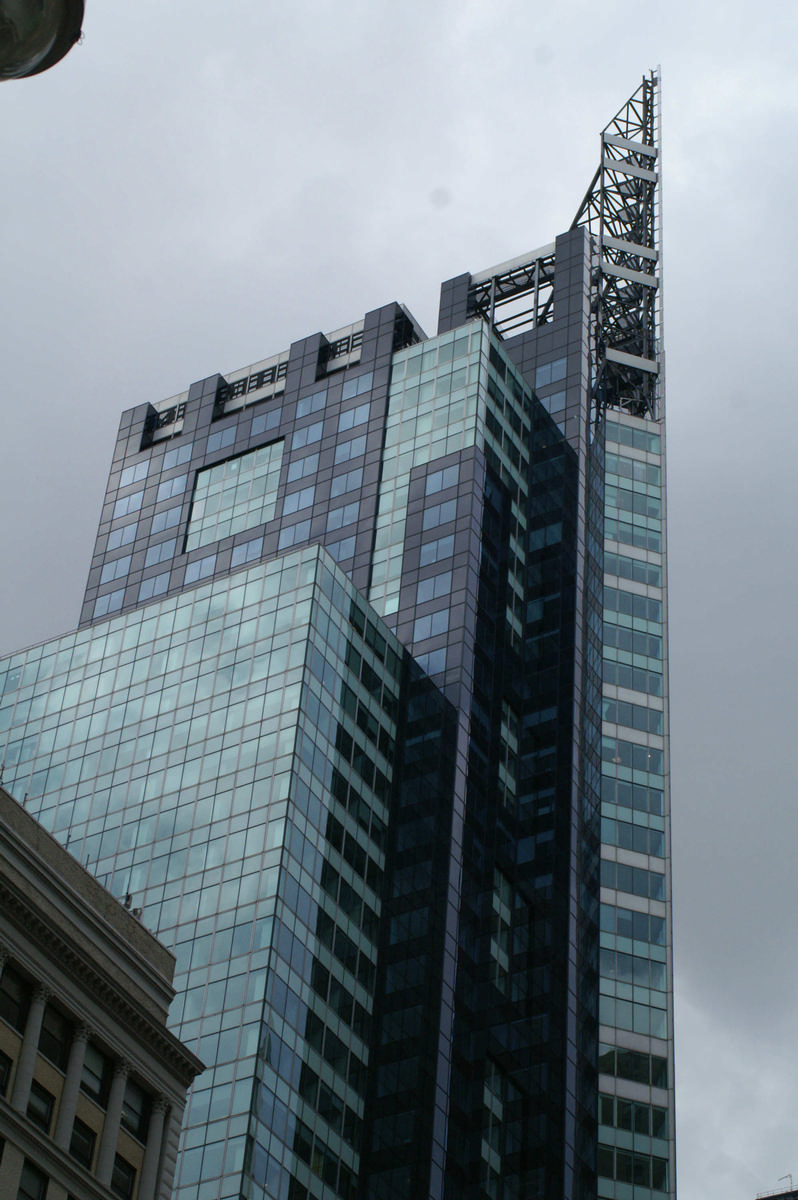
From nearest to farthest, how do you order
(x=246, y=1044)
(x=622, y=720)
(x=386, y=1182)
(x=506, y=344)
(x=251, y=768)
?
1. (x=246, y=1044)
2. (x=386, y=1182)
3. (x=251, y=768)
4. (x=622, y=720)
5. (x=506, y=344)

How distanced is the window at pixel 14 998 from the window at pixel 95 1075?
310 centimetres

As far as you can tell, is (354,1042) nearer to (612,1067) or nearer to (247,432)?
(612,1067)

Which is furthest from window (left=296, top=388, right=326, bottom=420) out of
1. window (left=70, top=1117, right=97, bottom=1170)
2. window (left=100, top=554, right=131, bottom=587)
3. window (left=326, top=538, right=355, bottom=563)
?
window (left=70, top=1117, right=97, bottom=1170)

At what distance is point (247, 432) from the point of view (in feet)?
474

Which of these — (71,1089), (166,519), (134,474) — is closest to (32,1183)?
(71,1089)

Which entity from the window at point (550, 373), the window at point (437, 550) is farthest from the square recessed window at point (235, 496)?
the window at point (550, 373)

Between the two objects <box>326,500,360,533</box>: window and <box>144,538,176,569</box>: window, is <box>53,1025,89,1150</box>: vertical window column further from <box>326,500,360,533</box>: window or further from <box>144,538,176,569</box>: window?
<box>144,538,176,569</box>: window

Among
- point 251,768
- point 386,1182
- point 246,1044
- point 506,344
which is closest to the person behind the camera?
point 246,1044

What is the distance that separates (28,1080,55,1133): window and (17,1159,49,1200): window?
1380mm

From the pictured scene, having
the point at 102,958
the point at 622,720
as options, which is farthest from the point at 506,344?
the point at 102,958

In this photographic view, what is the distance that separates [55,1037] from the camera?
53656 mm

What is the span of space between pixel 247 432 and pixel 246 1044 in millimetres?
71485

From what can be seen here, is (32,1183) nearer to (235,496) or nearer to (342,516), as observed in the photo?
(342,516)

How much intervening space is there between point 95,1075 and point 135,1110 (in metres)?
2.38
